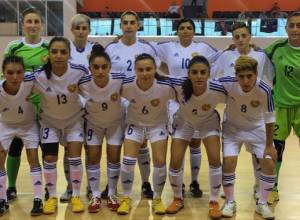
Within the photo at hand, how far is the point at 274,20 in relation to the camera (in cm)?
1330

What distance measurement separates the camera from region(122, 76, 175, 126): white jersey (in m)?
3.85

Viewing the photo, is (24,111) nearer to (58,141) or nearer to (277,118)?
(58,141)

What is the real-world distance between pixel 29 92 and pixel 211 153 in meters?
1.61

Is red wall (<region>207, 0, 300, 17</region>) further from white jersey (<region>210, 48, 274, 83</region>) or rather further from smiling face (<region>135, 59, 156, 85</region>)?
smiling face (<region>135, 59, 156, 85</region>)

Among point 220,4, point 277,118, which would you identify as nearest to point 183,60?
point 277,118

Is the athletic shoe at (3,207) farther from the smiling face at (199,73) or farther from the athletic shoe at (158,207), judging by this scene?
the smiling face at (199,73)

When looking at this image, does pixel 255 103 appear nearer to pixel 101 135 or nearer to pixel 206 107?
pixel 206 107

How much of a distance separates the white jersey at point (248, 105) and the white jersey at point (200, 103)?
0.08m

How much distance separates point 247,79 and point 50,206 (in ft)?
6.34

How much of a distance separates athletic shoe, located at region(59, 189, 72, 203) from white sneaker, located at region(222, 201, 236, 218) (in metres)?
1.42

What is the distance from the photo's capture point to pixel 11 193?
4242 millimetres

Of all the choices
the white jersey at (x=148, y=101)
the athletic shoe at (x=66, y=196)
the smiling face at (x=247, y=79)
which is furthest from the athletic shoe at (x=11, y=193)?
the smiling face at (x=247, y=79)

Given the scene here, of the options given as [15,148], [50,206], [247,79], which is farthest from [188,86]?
[15,148]

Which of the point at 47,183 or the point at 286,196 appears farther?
the point at 286,196
